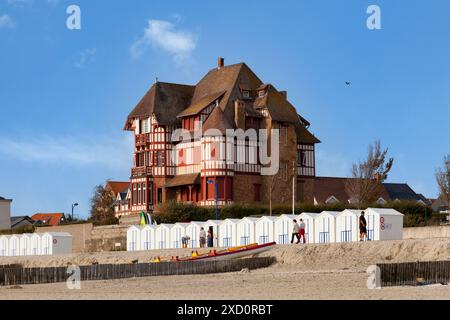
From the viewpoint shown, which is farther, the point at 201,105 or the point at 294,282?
the point at 201,105

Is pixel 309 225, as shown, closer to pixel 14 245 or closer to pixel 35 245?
pixel 35 245

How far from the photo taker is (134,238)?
219 feet

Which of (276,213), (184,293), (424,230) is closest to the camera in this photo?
(184,293)

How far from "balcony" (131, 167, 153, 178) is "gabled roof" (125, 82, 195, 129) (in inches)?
157

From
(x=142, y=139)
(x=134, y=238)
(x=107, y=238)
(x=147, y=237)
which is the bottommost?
(x=107, y=238)

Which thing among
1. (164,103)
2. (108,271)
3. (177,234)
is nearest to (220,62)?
(164,103)

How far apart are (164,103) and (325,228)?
3229 cm

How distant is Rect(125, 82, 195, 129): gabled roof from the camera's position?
81.4 meters

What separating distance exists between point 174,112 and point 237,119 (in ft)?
22.6

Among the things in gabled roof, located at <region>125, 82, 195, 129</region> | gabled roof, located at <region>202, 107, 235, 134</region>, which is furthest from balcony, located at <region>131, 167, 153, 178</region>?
gabled roof, located at <region>202, 107, 235, 134</region>

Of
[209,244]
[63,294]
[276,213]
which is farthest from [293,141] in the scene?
[63,294]

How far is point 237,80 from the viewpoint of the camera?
80.9 metres

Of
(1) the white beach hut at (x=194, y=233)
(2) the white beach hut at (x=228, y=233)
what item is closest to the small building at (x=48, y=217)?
(1) the white beach hut at (x=194, y=233)

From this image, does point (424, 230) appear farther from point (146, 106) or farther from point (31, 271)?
point (146, 106)
